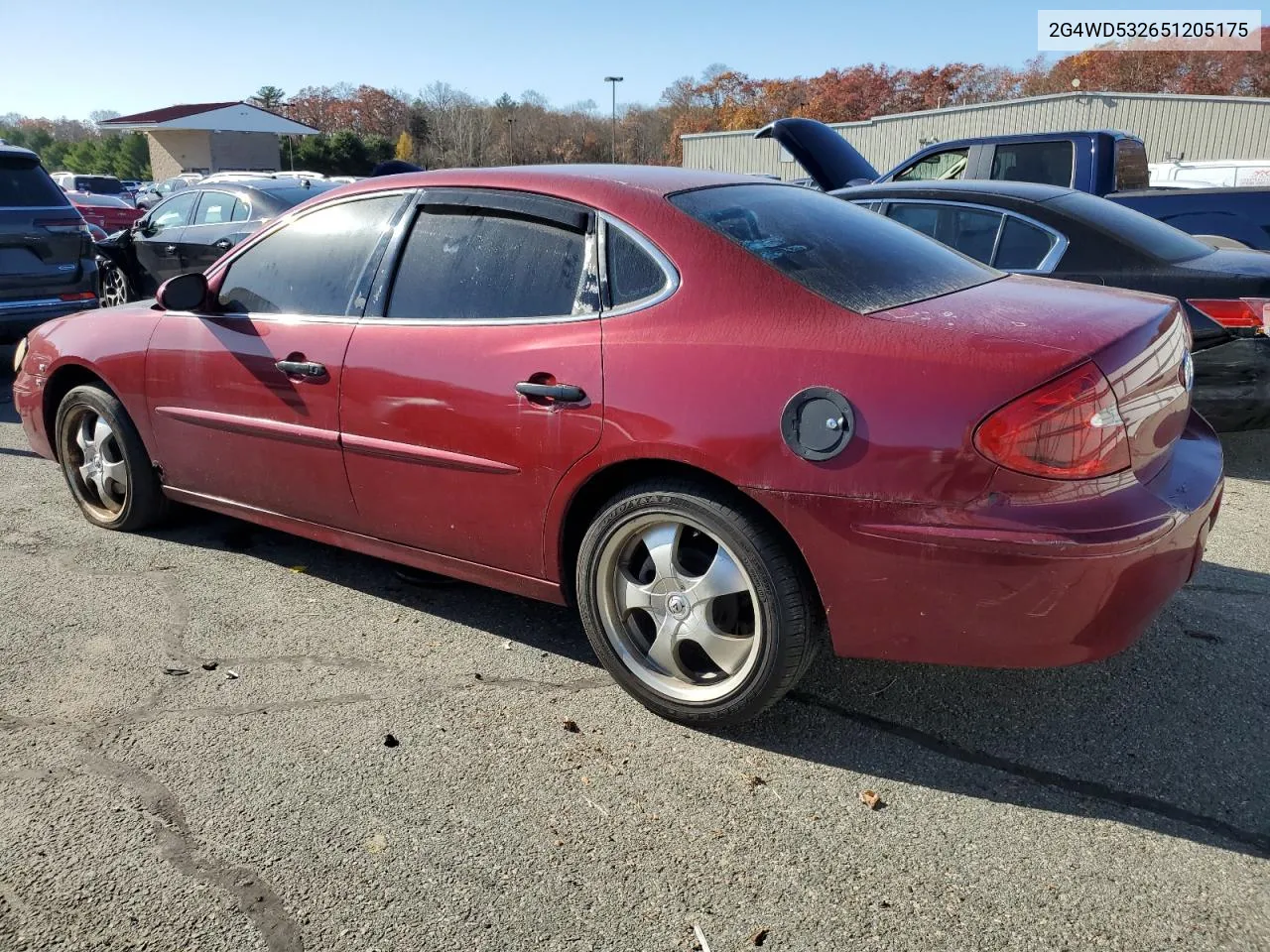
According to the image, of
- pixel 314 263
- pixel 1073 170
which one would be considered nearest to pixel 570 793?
pixel 314 263

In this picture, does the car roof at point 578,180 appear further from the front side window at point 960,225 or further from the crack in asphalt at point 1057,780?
the front side window at point 960,225

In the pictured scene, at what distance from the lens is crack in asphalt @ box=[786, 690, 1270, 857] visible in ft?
8.04

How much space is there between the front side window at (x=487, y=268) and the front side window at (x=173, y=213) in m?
7.72

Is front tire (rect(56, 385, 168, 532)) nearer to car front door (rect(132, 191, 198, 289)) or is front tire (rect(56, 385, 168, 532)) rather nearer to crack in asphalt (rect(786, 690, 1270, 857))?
crack in asphalt (rect(786, 690, 1270, 857))

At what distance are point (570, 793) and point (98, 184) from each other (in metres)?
43.1

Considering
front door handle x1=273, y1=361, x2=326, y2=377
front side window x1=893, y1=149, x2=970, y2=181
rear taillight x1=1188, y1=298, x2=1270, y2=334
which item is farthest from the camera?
front side window x1=893, y1=149, x2=970, y2=181

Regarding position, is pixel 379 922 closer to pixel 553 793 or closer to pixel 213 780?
pixel 553 793

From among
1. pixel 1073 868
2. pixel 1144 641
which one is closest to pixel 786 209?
pixel 1144 641

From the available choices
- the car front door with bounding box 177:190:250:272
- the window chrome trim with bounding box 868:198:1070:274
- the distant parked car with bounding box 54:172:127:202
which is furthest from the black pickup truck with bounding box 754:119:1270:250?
the distant parked car with bounding box 54:172:127:202

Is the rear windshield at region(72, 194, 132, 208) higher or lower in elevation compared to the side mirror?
higher

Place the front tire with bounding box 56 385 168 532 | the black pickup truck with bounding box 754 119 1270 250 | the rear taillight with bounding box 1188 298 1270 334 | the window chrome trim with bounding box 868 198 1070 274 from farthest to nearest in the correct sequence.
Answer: the black pickup truck with bounding box 754 119 1270 250 → the window chrome trim with bounding box 868 198 1070 274 → the rear taillight with bounding box 1188 298 1270 334 → the front tire with bounding box 56 385 168 532

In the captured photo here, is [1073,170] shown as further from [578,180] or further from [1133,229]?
[578,180]

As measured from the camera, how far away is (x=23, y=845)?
2.46 metres

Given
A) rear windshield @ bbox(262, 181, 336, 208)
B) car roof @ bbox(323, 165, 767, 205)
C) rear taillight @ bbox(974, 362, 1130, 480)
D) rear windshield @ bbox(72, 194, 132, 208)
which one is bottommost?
rear taillight @ bbox(974, 362, 1130, 480)
